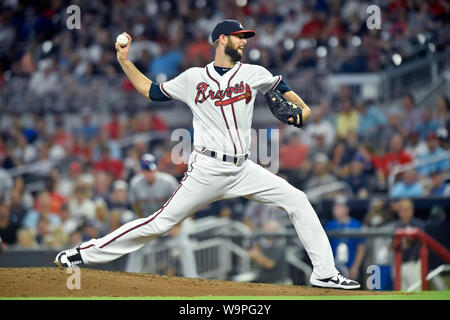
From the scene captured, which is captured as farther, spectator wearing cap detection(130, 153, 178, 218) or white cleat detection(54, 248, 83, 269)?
spectator wearing cap detection(130, 153, 178, 218)

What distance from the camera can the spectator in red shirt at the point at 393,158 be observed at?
10.5 metres

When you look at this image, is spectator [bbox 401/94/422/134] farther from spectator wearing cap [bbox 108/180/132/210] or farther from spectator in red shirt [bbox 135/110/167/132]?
spectator in red shirt [bbox 135/110/167/132]

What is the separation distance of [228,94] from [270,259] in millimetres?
3955

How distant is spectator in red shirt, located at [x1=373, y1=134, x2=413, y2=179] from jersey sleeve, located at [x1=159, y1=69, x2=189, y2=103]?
17.9ft

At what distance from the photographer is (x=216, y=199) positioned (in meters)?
5.53

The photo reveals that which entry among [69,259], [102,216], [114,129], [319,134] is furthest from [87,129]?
[69,259]

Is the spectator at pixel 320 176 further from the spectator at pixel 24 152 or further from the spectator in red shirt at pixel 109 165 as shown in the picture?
the spectator at pixel 24 152

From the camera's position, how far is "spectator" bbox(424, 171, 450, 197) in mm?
9156

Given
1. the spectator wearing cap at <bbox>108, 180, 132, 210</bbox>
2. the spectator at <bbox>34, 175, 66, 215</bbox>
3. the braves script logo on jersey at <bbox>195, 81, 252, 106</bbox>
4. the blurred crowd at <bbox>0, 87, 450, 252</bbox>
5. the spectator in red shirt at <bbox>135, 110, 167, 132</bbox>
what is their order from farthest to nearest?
the spectator in red shirt at <bbox>135, 110, 167, 132</bbox> → the spectator at <bbox>34, 175, 66, 215</bbox> → the spectator wearing cap at <bbox>108, 180, 132, 210</bbox> → the blurred crowd at <bbox>0, 87, 450, 252</bbox> → the braves script logo on jersey at <bbox>195, 81, 252, 106</bbox>

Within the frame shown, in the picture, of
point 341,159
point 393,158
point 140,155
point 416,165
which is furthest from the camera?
point 140,155

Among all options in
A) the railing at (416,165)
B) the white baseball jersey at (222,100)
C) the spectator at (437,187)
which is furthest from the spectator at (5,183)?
the white baseball jersey at (222,100)

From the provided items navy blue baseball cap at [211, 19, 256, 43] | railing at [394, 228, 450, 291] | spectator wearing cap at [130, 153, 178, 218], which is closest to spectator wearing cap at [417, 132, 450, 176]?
railing at [394, 228, 450, 291]

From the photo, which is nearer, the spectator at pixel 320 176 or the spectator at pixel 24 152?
the spectator at pixel 320 176

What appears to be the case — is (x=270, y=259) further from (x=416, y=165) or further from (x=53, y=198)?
(x=53, y=198)
